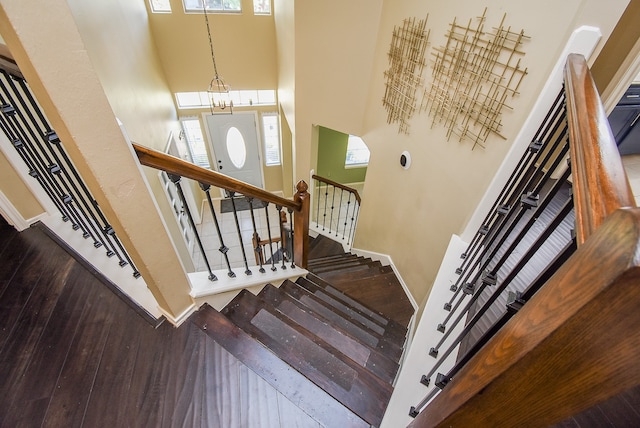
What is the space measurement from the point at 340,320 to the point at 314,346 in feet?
1.91

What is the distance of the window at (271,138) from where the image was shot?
19.6 ft

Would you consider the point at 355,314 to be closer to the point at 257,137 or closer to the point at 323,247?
the point at 323,247

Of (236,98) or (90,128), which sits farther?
(236,98)

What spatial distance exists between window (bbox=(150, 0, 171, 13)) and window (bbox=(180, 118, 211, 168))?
5.70 feet

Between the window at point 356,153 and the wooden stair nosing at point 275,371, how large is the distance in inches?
213

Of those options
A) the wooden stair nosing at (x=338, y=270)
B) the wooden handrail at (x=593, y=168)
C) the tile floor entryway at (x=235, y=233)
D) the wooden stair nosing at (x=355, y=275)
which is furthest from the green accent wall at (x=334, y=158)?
the wooden handrail at (x=593, y=168)

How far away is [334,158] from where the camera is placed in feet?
21.1

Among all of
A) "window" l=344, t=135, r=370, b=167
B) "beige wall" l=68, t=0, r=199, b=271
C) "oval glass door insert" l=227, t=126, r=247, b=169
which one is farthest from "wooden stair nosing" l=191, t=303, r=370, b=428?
"window" l=344, t=135, r=370, b=167

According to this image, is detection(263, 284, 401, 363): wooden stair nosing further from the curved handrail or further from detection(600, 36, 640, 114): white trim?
detection(600, 36, 640, 114): white trim

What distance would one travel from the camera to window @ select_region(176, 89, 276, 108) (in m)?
5.36

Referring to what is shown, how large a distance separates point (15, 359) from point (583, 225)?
201 centimetres

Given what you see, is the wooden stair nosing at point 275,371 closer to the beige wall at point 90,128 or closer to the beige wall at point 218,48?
the beige wall at point 90,128

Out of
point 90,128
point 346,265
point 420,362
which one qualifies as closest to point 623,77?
point 420,362

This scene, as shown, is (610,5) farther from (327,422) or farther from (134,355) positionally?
(134,355)
